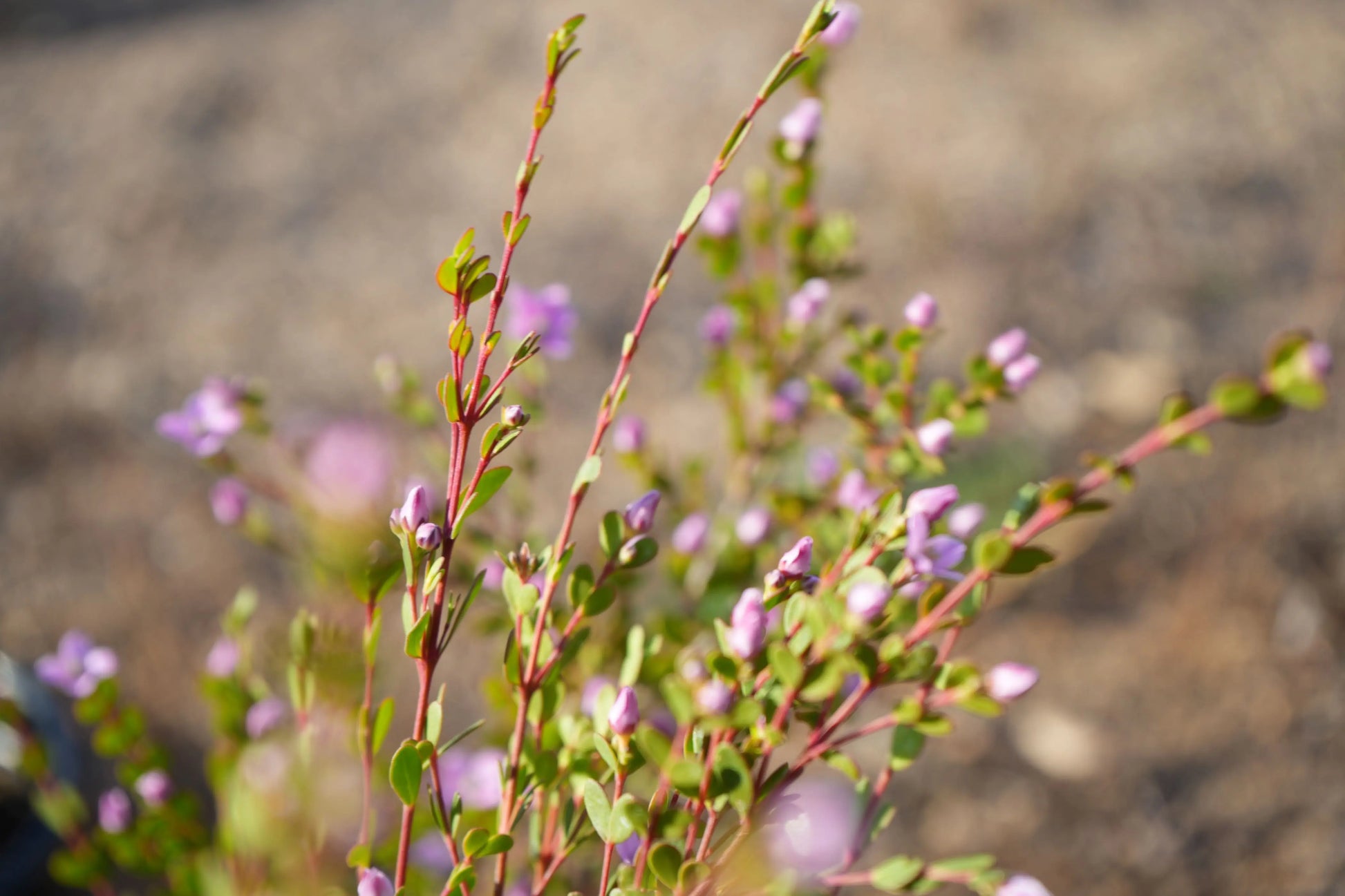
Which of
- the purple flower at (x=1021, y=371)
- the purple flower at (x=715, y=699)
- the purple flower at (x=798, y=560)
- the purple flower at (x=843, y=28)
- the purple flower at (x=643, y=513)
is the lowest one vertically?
the purple flower at (x=715, y=699)

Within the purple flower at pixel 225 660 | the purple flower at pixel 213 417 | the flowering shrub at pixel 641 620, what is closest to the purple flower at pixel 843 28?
the flowering shrub at pixel 641 620

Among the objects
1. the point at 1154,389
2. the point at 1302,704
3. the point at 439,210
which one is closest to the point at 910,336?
the point at 1302,704

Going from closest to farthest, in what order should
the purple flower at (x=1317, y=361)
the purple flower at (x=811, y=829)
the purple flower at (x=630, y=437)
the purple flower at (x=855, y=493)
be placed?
the purple flower at (x=1317, y=361)
the purple flower at (x=811, y=829)
the purple flower at (x=855, y=493)
the purple flower at (x=630, y=437)

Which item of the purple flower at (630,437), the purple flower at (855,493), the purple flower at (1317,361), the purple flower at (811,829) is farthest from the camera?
the purple flower at (630,437)

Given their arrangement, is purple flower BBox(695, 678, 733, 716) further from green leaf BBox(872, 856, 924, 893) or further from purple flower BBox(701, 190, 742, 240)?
purple flower BBox(701, 190, 742, 240)

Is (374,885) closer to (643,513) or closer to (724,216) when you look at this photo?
(643,513)

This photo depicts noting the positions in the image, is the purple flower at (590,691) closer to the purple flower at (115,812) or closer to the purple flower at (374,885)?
the purple flower at (374,885)

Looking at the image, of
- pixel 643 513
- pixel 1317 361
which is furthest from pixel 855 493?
pixel 1317 361

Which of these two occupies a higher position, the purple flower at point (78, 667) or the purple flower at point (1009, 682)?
the purple flower at point (1009, 682)
